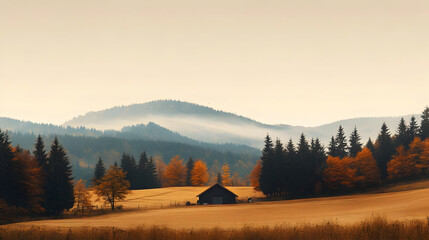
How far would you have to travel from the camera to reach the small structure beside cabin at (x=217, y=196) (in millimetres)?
93375

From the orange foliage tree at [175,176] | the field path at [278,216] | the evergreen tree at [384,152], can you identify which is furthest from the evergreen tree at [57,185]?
the orange foliage tree at [175,176]

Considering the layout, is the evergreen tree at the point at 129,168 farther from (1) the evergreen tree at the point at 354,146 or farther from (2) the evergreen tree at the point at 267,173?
(1) the evergreen tree at the point at 354,146

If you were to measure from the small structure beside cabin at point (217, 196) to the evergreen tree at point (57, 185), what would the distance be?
29818 mm

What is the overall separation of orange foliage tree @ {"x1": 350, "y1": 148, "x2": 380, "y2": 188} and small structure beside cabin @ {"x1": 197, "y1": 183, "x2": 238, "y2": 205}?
32391 mm

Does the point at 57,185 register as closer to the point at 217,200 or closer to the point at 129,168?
the point at 217,200

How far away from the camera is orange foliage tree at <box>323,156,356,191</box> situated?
97.4 m

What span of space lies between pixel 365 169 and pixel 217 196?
3821cm

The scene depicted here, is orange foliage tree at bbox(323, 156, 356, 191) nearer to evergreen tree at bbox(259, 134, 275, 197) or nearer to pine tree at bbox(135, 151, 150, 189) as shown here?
evergreen tree at bbox(259, 134, 275, 197)

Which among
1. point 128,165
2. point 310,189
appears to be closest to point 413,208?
point 310,189

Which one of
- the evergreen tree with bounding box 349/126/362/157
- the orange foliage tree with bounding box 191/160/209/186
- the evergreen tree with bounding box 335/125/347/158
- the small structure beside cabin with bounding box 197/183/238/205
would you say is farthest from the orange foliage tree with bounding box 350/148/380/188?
the orange foliage tree with bounding box 191/160/209/186

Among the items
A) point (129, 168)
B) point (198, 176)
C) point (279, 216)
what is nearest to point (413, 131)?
point (198, 176)

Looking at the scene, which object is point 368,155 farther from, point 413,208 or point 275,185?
point 413,208

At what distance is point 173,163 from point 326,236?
154 m

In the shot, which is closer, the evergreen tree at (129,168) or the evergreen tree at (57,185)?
the evergreen tree at (57,185)
